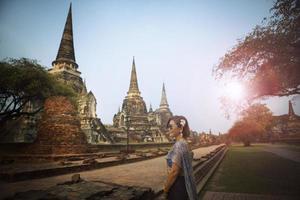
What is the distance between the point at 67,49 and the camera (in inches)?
1419

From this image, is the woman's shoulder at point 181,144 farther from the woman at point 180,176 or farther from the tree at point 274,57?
the tree at point 274,57

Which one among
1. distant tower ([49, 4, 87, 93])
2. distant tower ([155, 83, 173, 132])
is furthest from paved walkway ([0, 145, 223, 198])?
distant tower ([155, 83, 173, 132])

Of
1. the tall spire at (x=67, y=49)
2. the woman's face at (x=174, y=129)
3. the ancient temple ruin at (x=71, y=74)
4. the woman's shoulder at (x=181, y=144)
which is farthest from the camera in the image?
the tall spire at (x=67, y=49)

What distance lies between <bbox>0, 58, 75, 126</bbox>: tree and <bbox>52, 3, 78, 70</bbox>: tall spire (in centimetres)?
1769

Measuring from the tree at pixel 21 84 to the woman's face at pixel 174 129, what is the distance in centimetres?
1673

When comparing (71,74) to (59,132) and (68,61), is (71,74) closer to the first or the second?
(68,61)

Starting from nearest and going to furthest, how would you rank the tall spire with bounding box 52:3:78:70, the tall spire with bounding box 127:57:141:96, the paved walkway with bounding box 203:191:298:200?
the paved walkway with bounding box 203:191:298:200
the tall spire with bounding box 52:3:78:70
the tall spire with bounding box 127:57:141:96

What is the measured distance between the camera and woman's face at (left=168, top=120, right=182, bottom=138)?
9.63 ft

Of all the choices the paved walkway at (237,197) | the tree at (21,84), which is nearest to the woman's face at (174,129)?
the paved walkway at (237,197)

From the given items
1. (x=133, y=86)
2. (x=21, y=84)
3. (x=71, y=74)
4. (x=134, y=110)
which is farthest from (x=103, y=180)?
(x=133, y=86)

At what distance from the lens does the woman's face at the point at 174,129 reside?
2.93 m

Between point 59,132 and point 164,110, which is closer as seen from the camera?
point 59,132

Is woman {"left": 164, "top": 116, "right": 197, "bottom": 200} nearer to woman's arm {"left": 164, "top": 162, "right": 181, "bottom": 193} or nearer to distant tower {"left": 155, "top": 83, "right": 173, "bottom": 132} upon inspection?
woman's arm {"left": 164, "top": 162, "right": 181, "bottom": 193}

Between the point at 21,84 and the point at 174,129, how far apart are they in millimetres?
17762
